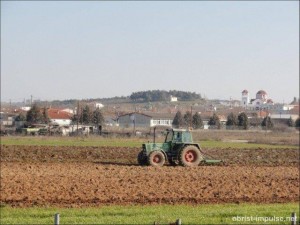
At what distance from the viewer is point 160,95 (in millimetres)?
52062

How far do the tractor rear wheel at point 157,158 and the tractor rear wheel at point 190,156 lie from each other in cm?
87

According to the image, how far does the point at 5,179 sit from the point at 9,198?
376 cm

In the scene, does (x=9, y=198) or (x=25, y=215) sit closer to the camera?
(x=25, y=215)

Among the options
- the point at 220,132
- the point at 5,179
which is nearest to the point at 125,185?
the point at 5,179

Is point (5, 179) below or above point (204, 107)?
below

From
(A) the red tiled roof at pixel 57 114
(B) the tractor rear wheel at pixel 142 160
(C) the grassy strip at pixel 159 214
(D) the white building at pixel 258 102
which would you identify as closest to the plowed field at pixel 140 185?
(C) the grassy strip at pixel 159 214

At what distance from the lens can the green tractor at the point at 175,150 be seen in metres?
26.6

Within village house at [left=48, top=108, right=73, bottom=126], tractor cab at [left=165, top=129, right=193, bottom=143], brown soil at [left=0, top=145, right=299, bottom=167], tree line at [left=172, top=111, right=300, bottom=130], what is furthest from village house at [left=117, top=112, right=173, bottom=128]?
tractor cab at [left=165, top=129, right=193, bottom=143]

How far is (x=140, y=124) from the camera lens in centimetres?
5034

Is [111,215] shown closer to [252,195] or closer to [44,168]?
[252,195]

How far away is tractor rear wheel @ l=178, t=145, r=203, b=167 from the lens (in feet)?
87.7

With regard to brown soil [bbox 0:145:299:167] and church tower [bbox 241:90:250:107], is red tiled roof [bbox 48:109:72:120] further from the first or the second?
church tower [bbox 241:90:250:107]

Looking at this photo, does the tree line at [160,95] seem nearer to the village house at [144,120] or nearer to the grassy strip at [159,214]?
the village house at [144,120]

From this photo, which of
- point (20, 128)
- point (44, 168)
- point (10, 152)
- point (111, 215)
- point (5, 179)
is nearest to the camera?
point (111, 215)
